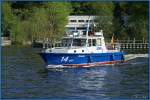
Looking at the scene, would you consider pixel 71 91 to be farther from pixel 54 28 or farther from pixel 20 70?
pixel 54 28

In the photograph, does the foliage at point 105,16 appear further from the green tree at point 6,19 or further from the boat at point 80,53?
the boat at point 80,53

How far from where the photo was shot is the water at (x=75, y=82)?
32125 millimetres

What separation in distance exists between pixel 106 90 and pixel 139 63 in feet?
73.1

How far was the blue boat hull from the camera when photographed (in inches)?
1930

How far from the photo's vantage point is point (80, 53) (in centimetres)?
5031

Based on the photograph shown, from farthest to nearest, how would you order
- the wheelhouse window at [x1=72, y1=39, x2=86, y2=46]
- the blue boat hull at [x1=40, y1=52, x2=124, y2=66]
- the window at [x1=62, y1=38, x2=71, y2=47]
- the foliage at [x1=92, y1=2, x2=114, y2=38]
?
the foliage at [x1=92, y1=2, x2=114, y2=38] → the wheelhouse window at [x1=72, y1=39, x2=86, y2=46] → the window at [x1=62, y1=38, x2=71, y2=47] → the blue boat hull at [x1=40, y1=52, x2=124, y2=66]

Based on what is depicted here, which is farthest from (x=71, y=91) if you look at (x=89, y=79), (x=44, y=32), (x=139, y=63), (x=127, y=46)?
(x=44, y=32)

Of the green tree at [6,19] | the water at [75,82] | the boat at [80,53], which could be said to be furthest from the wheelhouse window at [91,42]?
the green tree at [6,19]

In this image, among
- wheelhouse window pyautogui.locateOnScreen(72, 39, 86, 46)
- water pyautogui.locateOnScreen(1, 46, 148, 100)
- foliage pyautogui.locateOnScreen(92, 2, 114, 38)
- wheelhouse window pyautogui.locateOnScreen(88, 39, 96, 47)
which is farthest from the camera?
foliage pyautogui.locateOnScreen(92, 2, 114, 38)

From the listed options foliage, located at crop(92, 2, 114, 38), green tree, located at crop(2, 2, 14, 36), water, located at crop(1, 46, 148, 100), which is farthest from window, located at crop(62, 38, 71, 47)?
green tree, located at crop(2, 2, 14, 36)

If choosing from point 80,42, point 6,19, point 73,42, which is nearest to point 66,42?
point 73,42

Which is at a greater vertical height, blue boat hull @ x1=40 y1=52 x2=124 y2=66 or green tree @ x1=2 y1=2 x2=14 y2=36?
green tree @ x1=2 y1=2 x2=14 y2=36

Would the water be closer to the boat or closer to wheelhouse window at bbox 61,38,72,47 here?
the boat

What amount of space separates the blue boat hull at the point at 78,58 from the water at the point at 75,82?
2.67 feet
